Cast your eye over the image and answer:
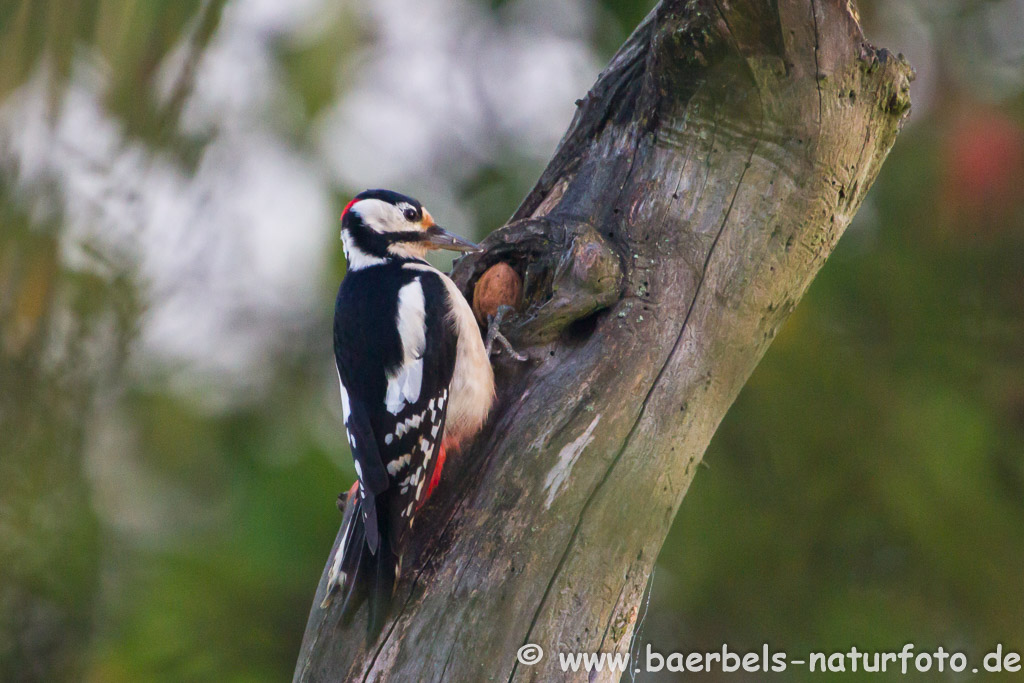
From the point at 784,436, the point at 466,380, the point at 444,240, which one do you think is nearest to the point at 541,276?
the point at 466,380

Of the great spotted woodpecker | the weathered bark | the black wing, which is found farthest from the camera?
the black wing

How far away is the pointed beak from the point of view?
10.1 ft

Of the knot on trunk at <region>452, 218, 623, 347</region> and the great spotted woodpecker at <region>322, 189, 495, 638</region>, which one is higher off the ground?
the knot on trunk at <region>452, 218, 623, 347</region>

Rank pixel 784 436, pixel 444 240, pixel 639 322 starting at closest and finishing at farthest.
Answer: pixel 639 322 < pixel 444 240 < pixel 784 436

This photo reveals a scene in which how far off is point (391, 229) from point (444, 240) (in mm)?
215

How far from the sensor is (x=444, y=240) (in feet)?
10.3

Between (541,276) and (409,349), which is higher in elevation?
(541,276)

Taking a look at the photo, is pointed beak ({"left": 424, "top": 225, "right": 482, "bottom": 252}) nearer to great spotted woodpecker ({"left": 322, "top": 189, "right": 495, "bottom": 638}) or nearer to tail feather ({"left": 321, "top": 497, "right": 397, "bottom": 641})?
great spotted woodpecker ({"left": 322, "top": 189, "right": 495, "bottom": 638})

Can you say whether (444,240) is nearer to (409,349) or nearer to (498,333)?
(409,349)

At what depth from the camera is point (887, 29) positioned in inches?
187

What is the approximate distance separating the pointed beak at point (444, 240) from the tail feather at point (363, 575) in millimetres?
1053

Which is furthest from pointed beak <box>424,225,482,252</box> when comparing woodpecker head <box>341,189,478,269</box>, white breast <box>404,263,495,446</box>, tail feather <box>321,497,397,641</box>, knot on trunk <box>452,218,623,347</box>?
tail feather <box>321,497,397,641</box>

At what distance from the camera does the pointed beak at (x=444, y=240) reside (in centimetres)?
308

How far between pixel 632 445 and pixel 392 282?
1.14 meters
